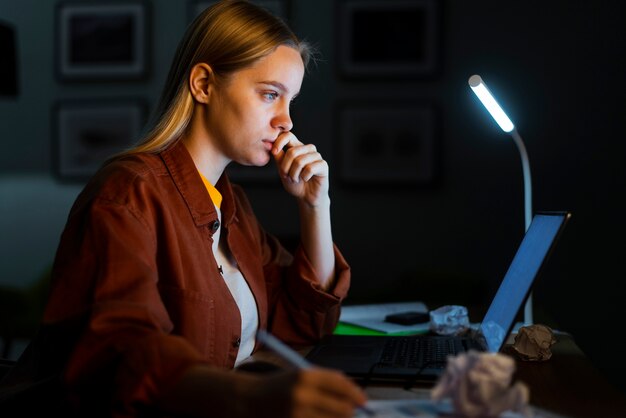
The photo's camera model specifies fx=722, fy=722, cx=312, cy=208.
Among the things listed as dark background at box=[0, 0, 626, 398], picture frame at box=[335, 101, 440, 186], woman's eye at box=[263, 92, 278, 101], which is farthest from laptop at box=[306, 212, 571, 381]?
picture frame at box=[335, 101, 440, 186]

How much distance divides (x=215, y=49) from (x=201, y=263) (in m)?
0.41

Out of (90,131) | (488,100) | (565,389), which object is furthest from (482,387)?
(90,131)

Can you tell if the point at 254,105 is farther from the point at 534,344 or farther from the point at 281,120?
the point at 534,344

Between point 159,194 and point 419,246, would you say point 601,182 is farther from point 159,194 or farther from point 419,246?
point 159,194

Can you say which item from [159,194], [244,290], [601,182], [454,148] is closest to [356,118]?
[454,148]

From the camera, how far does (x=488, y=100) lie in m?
1.67

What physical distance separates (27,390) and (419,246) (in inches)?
104

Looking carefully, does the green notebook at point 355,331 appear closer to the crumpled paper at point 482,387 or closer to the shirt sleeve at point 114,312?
the shirt sleeve at point 114,312

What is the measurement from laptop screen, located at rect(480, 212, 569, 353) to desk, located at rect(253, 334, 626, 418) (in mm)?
80

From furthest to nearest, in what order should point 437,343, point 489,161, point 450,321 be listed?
1. point 489,161
2. point 450,321
3. point 437,343

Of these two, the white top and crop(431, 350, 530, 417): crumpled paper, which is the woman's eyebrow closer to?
the white top

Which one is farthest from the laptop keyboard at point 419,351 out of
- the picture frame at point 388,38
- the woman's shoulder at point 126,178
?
the picture frame at point 388,38

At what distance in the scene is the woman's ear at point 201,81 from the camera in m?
1.39

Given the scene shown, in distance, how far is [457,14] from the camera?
11.5 ft
